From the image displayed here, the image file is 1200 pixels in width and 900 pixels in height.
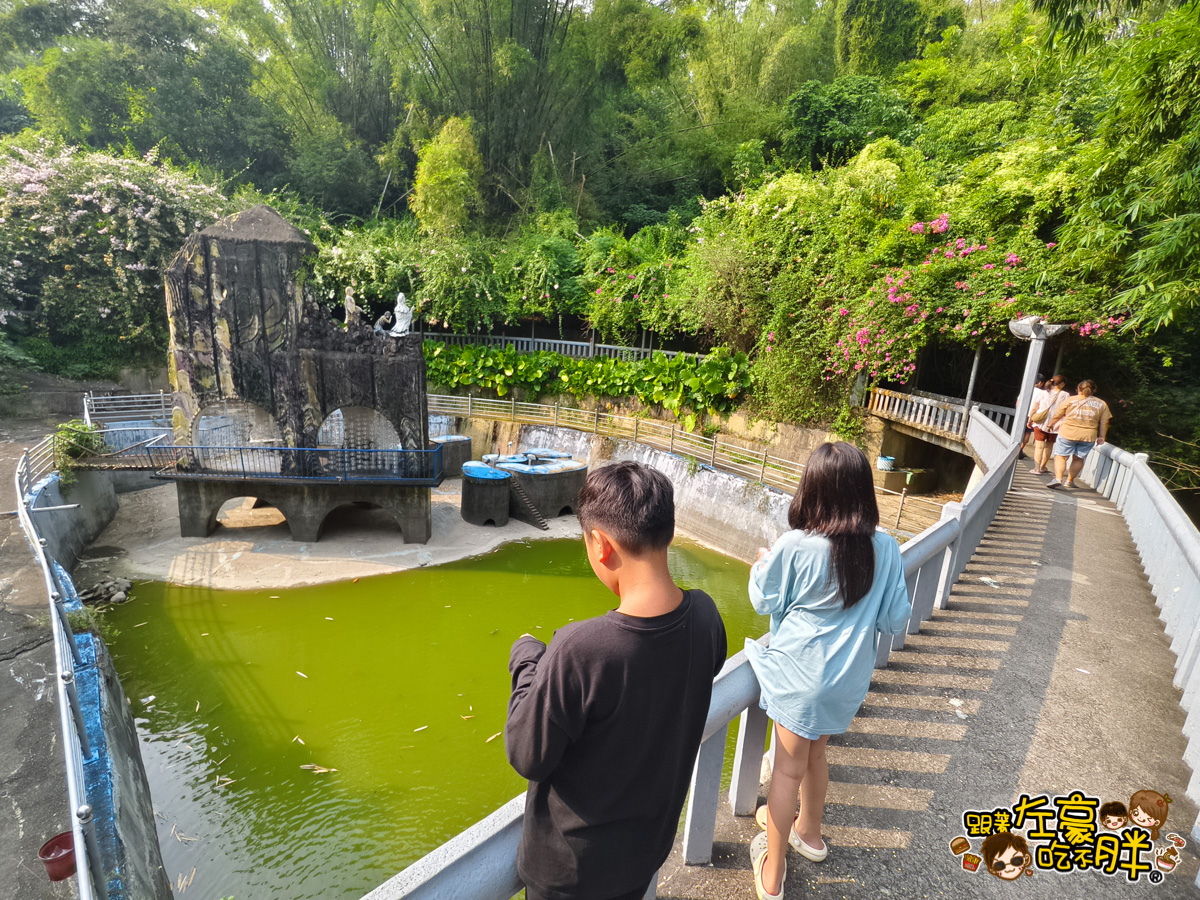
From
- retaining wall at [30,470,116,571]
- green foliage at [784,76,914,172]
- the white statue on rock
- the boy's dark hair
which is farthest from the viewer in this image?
green foliage at [784,76,914,172]

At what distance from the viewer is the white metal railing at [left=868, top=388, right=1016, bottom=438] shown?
1019cm

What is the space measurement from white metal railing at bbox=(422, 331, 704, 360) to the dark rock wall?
7.93m

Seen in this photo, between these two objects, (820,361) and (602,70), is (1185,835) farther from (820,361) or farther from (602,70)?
(602,70)

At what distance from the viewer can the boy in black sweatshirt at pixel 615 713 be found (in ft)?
3.76

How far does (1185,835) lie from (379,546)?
11666 mm

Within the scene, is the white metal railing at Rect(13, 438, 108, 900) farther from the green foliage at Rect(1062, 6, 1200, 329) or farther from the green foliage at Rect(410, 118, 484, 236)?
the green foliage at Rect(410, 118, 484, 236)

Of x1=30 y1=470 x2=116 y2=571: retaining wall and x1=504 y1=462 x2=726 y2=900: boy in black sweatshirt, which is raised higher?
x1=504 y1=462 x2=726 y2=900: boy in black sweatshirt

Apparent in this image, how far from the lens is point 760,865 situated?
187cm

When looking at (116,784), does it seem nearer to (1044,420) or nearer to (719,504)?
(719,504)

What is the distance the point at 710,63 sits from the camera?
2358 centimetres
